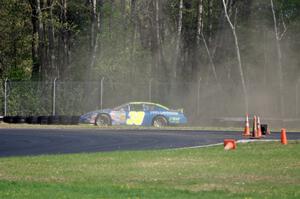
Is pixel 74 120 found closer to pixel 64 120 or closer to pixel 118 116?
pixel 64 120

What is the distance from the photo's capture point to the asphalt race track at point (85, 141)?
23.6 m

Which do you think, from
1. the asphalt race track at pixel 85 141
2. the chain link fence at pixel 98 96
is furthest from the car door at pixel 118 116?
the asphalt race track at pixel 85 141

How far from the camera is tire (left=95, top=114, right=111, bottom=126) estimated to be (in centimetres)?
3881

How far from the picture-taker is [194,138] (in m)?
28.9

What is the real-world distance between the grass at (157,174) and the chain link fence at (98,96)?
2245 centimetres

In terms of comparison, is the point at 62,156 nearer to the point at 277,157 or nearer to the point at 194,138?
the point at 277,157

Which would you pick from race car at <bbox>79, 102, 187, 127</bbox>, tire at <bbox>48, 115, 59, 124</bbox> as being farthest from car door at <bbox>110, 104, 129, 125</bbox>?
tire at <bbox>48, 115, 59, 124</bbox>

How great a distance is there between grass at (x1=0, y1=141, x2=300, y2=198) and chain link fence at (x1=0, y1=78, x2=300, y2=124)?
73.7 ft

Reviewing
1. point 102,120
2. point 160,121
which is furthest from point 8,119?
point 160,121

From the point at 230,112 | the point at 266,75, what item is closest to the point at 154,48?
the point at 266,75

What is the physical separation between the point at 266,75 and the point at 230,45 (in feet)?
13.8

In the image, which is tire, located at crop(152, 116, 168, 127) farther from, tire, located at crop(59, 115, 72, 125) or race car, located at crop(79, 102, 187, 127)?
tire, located at crop(59, 115, 72, 125)

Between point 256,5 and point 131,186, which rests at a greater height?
point 256,5

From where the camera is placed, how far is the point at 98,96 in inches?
1740
